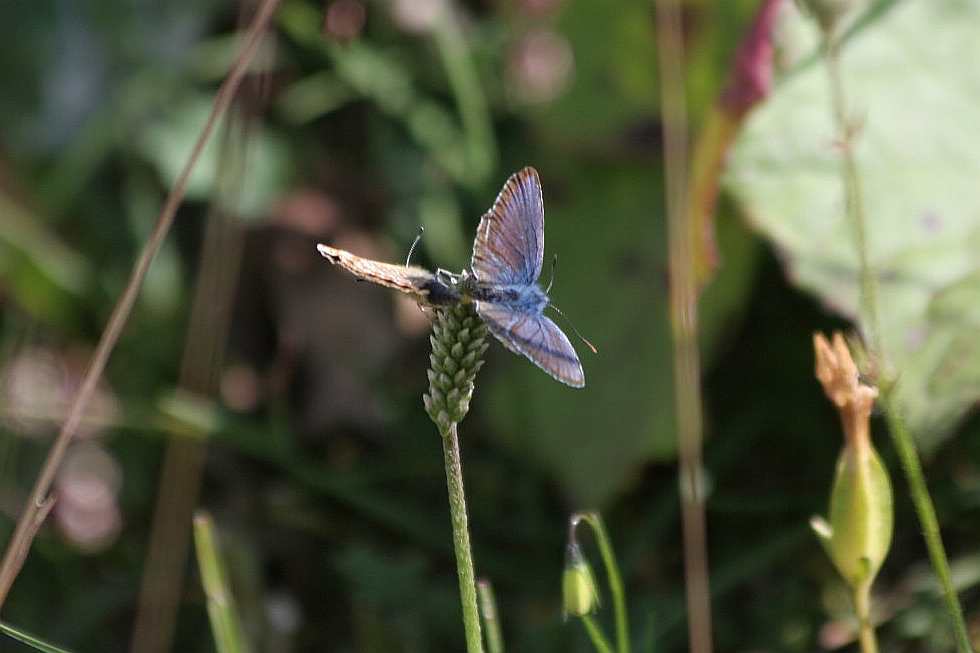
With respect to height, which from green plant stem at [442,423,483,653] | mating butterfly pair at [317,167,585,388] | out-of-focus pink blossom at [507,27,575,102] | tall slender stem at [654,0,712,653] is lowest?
green plant stem at [442,423,483,653]

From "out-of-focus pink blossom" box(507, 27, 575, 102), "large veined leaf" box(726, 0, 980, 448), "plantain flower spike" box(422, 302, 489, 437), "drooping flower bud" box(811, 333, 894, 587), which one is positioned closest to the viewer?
"plantain flower spike" box(422, 302, 489, 437)

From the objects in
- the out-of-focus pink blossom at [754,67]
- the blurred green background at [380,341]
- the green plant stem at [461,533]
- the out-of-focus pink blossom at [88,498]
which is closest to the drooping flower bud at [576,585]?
the green plant stem at [461,533]

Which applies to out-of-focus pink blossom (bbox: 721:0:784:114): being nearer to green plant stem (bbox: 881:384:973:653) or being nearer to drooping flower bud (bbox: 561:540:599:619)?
green plant stem (bbox: 881:384:973:653)

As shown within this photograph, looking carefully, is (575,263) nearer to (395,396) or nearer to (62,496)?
(395,396)

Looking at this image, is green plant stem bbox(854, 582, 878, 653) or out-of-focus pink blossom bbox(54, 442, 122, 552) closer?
green plant stem bbox(854, 582, 878, 653)

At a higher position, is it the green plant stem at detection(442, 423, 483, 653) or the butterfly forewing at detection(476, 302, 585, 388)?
the butterfly forewing at detection(476, 302, 585, 388)

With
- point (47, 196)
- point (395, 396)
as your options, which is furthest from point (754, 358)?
point (47, 196)

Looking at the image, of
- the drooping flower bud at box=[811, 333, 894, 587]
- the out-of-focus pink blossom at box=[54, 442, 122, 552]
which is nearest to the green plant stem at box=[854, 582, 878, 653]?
the drooping flower bud at box=[811, 333, 894, 587]

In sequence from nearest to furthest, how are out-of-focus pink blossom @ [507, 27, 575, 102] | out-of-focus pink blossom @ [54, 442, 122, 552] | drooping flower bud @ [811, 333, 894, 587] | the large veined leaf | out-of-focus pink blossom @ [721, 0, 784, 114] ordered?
drooping flower bud @ [811, 333, 894, 587]
the large veined leaf
out-of-focus pink blossom @ [721, 0, 784, 114]
out-of-focus pink blossom @ [54, 442, 122, 552]
out-of-focus pink blossom @ [507, 27, 575, 102]

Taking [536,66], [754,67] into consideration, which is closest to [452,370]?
[754,67]
